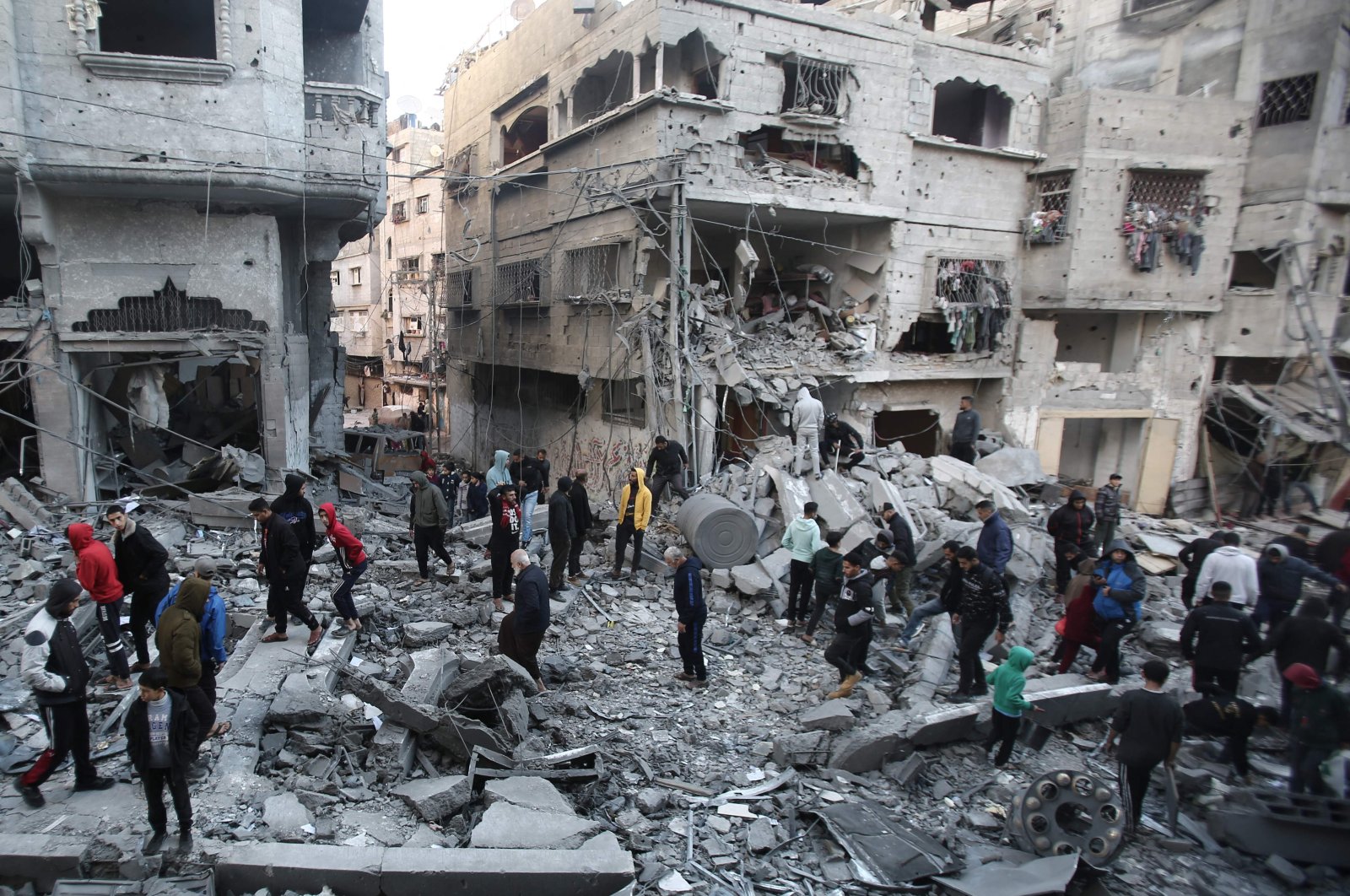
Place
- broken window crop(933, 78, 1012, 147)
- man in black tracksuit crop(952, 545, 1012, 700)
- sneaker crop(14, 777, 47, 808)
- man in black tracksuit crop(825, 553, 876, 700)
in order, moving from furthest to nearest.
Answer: broken window crop(933, 78, 1012, 147)
man in black tracksuit crop(825, 553, 876, 700)
man in black tracksuit crop(952, 545, 1012, 700)
sneaker crop(14, 777, 47, 808)

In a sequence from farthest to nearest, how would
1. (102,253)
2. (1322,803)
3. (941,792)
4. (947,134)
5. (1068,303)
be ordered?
(947,134) → (1068,303) → (102,253) → (941,792) → (1322,803)

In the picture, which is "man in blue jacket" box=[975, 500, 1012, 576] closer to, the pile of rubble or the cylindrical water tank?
the pile of rubble

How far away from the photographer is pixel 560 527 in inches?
362

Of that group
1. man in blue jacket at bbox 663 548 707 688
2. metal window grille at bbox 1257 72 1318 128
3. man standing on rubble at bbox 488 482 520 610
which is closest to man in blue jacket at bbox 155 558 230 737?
man standing on rubble at bbox 488 482 520 610

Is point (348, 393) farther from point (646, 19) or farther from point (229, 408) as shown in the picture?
point (646, 19)

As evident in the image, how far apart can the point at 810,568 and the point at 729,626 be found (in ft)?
4.15

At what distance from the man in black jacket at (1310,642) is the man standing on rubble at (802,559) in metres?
4.27

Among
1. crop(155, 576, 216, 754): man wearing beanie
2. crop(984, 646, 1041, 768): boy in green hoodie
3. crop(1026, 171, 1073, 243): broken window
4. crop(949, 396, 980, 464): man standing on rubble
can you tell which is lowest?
crop(984, 646, 1041, 768): boy in green hoodie

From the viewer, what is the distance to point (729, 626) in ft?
30.0

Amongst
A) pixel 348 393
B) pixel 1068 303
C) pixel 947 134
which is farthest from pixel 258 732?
pixel 348 393

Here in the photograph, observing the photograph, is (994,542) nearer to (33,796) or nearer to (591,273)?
(33,796)

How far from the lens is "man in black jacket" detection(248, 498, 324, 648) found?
6773mm

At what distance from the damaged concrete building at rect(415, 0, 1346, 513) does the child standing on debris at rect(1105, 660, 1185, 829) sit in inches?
325

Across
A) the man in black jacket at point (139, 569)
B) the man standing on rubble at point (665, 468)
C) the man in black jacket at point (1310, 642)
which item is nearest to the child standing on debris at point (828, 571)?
the man standing on rubble at point (665, 468)
